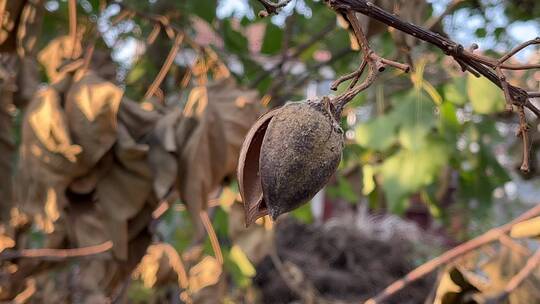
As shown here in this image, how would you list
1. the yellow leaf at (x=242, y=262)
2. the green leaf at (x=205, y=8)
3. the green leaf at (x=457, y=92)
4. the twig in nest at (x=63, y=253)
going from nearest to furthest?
the twig in nest at (x=63, y=253) → the green leaf at (x=457, y=92) → the yellow leaf at (x=242, y=262) → the green leaf at (x=205, y=8)

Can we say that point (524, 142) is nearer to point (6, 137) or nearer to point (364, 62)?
point (364, 62)

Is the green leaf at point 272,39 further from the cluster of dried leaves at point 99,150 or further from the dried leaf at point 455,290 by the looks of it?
the dried leaf at point 455,290

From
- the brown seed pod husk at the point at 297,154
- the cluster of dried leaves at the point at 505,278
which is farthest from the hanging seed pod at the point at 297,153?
the cluster of dried leaves at the point at 505,278

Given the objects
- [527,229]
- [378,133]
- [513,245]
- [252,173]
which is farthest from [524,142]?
[378,133]

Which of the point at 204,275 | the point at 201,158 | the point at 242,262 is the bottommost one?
the point at 204,275

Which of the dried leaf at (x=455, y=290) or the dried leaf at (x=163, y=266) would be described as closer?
the dried leaf at (x=455, y=290)

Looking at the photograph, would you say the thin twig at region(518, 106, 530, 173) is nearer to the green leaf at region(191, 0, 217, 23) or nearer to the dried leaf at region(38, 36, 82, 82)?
the dried leaf at region(38, 36, 82, 82)
